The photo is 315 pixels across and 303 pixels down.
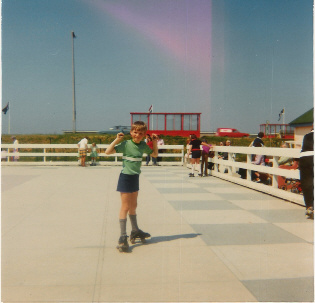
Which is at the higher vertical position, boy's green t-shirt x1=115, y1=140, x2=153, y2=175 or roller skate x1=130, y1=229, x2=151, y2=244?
boy's green t-shirt x1=115, y1=140, x2=153, y2=175

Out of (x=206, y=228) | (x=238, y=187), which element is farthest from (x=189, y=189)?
(x=206, y=228)

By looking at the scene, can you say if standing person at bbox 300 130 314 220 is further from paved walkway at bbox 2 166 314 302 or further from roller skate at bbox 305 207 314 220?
paved walkway at bbox 2 166 314 302

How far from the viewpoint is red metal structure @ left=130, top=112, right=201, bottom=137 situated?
35.9 m

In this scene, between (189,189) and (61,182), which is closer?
(189,189)

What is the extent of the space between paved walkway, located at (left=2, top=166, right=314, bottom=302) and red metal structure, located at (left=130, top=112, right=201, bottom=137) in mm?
27942

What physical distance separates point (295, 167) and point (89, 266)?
7.18 metres

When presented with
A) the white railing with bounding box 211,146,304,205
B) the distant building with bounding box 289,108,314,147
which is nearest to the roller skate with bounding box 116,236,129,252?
the white railing with bounding box 211,146,304,205

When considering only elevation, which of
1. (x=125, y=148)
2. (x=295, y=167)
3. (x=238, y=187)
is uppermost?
(x=125, y=148)

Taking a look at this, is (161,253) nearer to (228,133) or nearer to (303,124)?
(303,124)

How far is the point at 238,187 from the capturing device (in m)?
10.7

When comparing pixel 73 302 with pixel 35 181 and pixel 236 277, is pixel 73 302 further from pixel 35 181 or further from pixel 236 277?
pixel 35 181

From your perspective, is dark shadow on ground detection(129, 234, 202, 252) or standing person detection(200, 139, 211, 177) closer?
dark shadow on ground detection(129, 234, 202, 252)

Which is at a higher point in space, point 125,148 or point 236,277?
point 125,148

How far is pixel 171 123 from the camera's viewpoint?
3656cm
